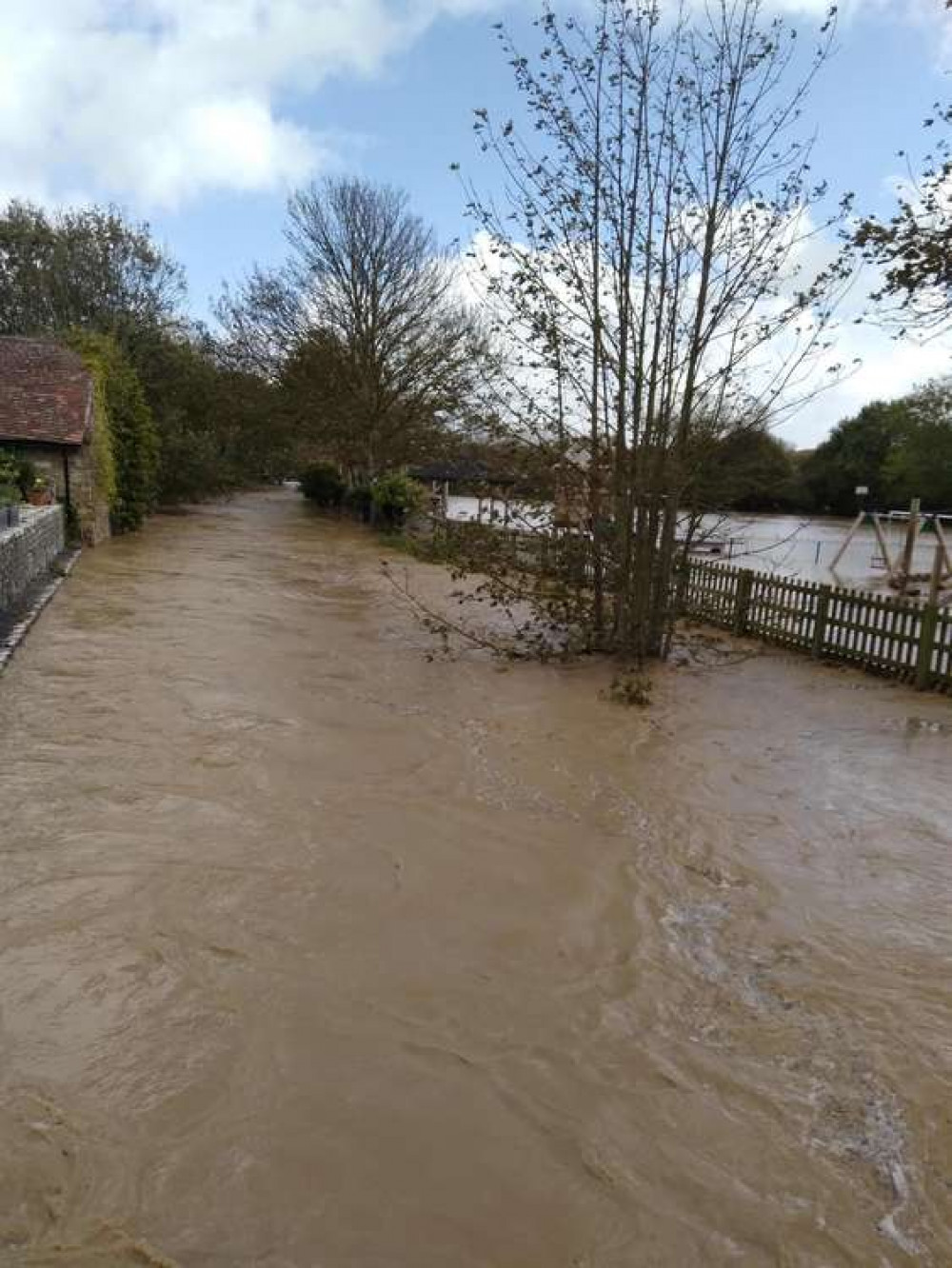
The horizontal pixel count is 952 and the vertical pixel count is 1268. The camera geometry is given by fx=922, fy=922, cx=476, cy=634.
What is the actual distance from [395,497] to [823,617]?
20.7m

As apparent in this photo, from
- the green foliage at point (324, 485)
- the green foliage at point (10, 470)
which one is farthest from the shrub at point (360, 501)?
the green foliage at point (10, 470)

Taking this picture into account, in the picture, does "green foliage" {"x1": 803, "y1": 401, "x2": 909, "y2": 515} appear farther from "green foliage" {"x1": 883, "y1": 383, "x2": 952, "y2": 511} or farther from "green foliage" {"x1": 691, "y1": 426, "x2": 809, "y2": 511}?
"green foliage" {"x1": 691, "y1": 426, "x2": 809, "y2": 511}

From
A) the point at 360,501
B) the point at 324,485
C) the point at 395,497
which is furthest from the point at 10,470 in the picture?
the point at 324,485

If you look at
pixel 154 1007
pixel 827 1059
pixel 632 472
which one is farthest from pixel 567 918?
pixel 632 472

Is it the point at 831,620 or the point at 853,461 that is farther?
the point at 853,461

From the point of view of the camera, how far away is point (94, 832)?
5340mm

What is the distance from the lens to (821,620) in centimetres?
1215

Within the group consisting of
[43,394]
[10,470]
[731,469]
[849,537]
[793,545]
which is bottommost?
[793,545]

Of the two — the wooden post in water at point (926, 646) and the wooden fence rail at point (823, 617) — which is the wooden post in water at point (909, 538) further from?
the wooden post in water at point (926, 646)

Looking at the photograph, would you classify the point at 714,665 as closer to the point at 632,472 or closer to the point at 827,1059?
the point at 632,472

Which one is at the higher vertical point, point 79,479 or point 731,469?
point 731,469

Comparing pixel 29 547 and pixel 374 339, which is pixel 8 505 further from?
pixel 374 339

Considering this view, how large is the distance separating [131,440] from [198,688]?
61.0 feet

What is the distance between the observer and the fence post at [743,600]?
13.6 meters
